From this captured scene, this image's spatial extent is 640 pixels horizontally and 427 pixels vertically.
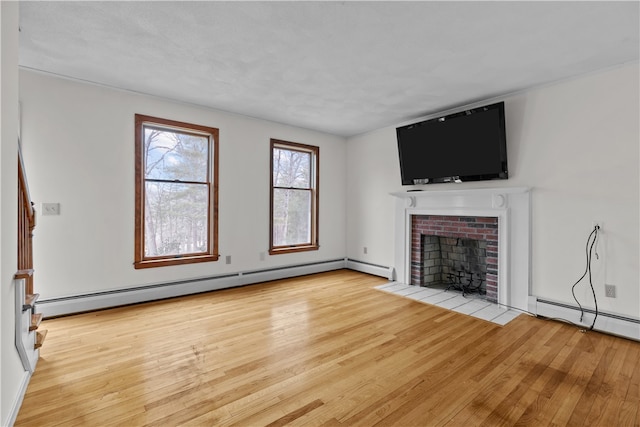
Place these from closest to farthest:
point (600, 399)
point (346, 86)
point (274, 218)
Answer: point (600, 399)
point (346, 86)
point (274, 218)

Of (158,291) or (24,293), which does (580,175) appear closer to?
(24,293)

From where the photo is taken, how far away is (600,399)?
1.89 m

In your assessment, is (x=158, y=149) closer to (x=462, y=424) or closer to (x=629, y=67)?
(x=462, y=424)

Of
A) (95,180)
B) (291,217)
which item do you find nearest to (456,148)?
(291,217)

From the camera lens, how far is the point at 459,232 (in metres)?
4.13

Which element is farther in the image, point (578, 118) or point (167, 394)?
point (578, 118)

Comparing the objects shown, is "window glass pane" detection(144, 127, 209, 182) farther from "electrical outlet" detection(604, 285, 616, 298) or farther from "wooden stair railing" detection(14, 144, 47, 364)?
"electrical outlet" detection(604, 285, 616, 298)

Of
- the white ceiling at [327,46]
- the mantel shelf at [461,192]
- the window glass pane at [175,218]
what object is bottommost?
the window glass pane at [175,218]

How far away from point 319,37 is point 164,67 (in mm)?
1590

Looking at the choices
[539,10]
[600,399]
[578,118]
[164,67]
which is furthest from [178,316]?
[578,118]

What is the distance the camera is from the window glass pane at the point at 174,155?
3816 millimetres

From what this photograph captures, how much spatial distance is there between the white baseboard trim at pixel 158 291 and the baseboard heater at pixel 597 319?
10.7 feet

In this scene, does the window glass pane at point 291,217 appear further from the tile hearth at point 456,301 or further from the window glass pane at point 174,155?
the tile hearth at point 456,301

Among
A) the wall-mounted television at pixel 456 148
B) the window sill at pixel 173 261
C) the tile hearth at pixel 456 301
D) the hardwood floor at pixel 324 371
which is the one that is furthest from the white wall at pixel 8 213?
the wall-mounted television at pixel 456 148
